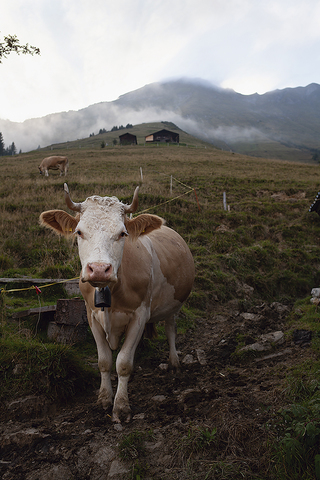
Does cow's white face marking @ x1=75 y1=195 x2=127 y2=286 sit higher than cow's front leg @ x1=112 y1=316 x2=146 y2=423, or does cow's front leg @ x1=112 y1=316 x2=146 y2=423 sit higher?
cow's white face marking @ x1=75 y1=195 x2=127 y2=286

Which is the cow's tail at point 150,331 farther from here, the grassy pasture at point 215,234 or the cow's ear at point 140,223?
the grassy pasture at point 215,234

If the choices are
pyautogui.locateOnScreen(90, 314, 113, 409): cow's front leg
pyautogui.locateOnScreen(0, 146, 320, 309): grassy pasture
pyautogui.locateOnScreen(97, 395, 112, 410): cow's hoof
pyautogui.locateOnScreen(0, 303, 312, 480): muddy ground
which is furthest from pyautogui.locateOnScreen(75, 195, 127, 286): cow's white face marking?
pyautogui.locateOnScreen(0, 146, 320, 309): grassy pasture

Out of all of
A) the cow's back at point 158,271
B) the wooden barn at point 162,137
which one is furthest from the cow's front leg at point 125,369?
the wooden barn at point 162,137

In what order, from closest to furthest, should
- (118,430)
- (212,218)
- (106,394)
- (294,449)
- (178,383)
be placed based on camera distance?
(294,449) → (118,430) → (106,394) → (178,383) → (212,218)

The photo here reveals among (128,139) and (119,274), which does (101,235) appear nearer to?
(119,274)

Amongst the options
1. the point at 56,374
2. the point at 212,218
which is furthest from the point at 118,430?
the point at 212,218

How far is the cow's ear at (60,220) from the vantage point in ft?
12.5

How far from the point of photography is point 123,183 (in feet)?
50.5

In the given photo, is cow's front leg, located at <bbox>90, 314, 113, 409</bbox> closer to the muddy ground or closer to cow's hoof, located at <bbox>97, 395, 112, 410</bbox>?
cow's hoof, located at <bbox>97, 395, 112, 410</bbox>

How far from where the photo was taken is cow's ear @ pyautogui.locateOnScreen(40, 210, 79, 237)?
3823mm

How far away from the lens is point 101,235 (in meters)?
3.21

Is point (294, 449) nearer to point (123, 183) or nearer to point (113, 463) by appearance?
point (113, 463)

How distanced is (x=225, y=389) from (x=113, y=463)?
1.70 metres

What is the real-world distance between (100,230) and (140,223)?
882 mm
